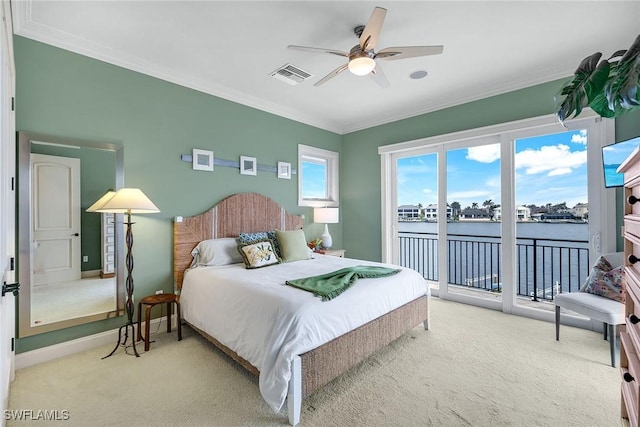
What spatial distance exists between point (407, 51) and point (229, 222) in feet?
8.88

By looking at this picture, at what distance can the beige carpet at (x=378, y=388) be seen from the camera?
177 cm

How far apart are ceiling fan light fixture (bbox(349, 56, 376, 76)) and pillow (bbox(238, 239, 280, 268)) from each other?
2.04 meters

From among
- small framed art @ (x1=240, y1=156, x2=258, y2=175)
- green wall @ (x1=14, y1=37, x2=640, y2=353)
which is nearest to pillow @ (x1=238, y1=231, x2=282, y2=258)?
green wall @ (x1=14, y1=37, x2=640, y2=353)

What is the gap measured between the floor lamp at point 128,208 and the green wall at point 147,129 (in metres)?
0.23

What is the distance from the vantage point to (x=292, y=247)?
350 centimetres

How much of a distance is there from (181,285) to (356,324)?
Answer: 2074 mm

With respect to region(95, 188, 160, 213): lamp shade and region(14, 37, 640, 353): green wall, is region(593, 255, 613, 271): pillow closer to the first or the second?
region(14, 37, 640, 353): green wall

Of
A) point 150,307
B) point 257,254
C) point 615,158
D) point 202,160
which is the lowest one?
point 150,307

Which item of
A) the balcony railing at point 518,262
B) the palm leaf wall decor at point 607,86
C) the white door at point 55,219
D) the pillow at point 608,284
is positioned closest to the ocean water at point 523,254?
the balcony railing at point 518,262

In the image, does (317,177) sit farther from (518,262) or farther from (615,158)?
(615,158)

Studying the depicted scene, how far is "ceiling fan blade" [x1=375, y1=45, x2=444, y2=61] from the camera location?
2.22 m

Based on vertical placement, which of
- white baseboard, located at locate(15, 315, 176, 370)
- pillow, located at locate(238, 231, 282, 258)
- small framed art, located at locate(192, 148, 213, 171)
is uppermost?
small framed art, located at locate(192, 148, 213, 171)

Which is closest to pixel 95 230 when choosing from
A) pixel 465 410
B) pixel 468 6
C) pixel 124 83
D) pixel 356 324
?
pixel 124 83

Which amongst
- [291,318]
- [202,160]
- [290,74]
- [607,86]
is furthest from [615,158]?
[202,160]
